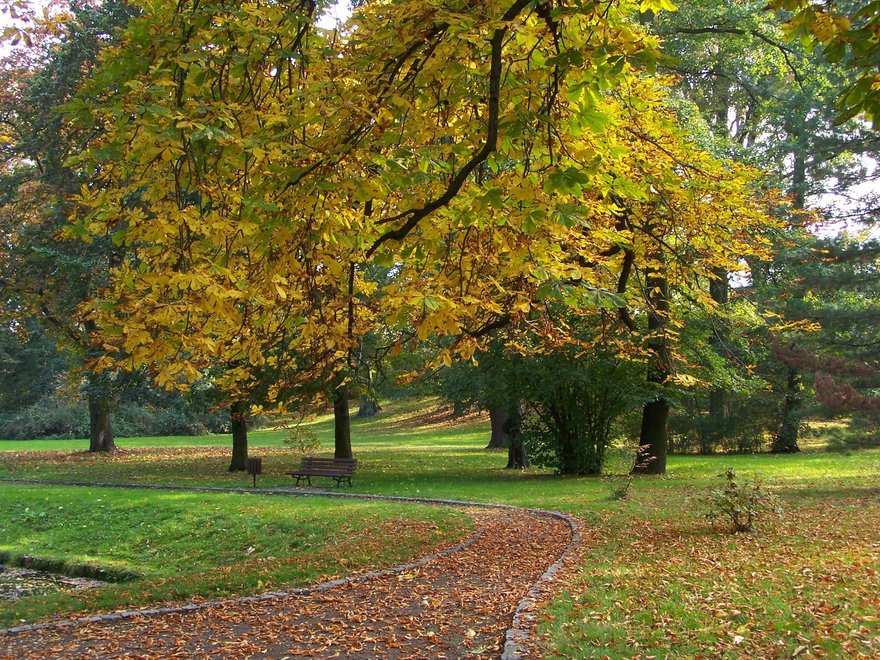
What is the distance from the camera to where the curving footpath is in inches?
230

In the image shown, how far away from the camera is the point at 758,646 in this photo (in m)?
4.84

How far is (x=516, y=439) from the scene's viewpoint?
811 inches

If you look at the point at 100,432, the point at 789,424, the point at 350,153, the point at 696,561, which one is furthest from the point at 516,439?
the point at 350,153

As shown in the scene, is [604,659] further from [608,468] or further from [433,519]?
[608,468]

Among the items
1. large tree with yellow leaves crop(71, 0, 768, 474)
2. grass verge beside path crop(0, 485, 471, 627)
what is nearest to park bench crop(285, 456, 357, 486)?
grass verge beside path crop(0, 485, 471, 627)

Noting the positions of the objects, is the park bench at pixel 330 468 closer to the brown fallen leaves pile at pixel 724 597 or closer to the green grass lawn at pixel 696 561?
the green grass lawn at pixel 696 561

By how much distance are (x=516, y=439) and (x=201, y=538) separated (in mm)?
10506

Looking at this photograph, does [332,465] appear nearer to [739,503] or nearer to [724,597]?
[739,503]

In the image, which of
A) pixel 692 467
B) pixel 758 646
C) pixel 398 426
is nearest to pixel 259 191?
pixel 758 646

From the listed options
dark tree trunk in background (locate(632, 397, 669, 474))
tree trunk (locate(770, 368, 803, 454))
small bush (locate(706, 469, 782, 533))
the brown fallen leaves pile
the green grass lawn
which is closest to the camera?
the brown fallen leaves pile

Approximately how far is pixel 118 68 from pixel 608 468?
53.6ft

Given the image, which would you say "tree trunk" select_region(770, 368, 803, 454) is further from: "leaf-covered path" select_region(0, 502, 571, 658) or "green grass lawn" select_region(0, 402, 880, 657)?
"leaf-covered path" select_region(0, 502, 571, 658)

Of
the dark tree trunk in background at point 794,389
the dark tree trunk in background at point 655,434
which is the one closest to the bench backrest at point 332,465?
the dark tree trunk in background at point 655,434

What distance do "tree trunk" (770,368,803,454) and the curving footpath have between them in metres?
19.7
